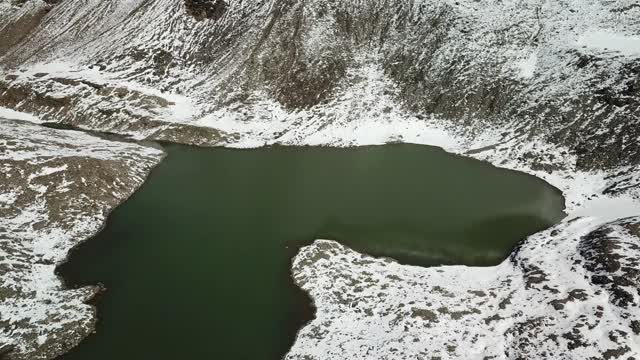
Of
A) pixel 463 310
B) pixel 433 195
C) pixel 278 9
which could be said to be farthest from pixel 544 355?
pixel 278 9

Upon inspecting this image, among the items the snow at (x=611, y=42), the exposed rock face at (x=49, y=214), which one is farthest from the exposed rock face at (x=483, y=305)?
the snow at (x=611, y=42)

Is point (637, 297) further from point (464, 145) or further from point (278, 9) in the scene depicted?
point (278, 9)

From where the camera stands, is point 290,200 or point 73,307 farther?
point 290,200

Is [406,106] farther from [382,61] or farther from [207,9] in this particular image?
[207,9]

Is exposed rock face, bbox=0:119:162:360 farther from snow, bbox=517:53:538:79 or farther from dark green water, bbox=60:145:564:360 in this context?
snow, bbox=517:53:538:79

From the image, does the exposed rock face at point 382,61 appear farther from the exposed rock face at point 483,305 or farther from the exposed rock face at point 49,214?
the exposed rock face at point 483,305

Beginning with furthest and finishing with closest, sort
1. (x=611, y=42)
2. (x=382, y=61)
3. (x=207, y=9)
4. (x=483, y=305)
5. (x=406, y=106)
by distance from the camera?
1. (x=207, y=9)
2. (x=382, y=61)
3. (x=406, y=106)
4. (x=611, y=42)
5. (x=483, y=305)

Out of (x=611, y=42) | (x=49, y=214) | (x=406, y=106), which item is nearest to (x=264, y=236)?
(x=49, y=214)
